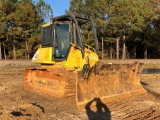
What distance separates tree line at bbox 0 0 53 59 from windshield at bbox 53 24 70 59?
32.7m

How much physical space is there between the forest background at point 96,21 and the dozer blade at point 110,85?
103 feet

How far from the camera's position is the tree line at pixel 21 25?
42000mm

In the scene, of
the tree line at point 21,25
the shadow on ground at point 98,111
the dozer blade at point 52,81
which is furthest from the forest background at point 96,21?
the shadow on ground at point 98,111

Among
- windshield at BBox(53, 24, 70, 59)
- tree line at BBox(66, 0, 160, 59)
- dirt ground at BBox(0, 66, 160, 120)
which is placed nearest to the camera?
dirt ground at BBox(0, 66, 160, 120)

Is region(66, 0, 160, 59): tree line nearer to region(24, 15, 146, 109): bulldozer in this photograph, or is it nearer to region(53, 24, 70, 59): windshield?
region(24, 15, 146, 109): bulldozer

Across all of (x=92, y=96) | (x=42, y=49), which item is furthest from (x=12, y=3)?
(x=92, y=96)

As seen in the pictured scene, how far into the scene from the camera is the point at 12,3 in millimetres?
44125

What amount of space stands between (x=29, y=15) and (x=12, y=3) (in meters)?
4.24

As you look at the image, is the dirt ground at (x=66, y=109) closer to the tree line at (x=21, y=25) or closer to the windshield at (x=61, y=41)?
the windshield at (x=61, y=41)

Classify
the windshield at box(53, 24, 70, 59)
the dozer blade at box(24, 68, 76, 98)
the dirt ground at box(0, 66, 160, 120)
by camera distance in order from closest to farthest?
the dirt ground at box(0, 66, 160, 120) < the dozer blade at box(24, 68, 76, 98) < the windshield at box(53, 24, 70, 59)

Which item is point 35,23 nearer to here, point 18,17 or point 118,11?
point 18,17

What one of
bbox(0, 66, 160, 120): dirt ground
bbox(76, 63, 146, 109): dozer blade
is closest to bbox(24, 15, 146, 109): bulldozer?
bbox(76, 63, 146, 109): dozer blade

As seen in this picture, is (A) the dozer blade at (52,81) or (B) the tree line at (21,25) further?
(B) the tree line at (21,25)

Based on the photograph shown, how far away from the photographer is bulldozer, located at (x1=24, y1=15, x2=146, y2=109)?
27.2 feet
